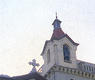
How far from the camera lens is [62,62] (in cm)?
5059

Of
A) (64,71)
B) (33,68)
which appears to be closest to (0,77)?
(33,68)

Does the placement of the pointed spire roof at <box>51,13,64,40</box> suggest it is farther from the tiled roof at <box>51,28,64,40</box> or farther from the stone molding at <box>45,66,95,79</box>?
the stone molding at <box>45,66,95,79</box>

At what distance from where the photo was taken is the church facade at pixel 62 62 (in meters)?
49.4

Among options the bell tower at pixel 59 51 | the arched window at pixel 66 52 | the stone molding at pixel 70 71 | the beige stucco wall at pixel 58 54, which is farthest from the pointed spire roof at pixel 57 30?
the stone molding at pixel 70 71

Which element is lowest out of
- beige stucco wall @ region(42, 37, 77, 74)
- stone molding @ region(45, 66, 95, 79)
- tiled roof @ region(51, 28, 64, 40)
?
stone molding @ region(45, 66, 95, 79)

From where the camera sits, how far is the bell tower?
167 ft

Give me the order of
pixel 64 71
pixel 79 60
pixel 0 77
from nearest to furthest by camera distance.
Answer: pixel 0 77 < pixel 64 71 < pixel 79 60

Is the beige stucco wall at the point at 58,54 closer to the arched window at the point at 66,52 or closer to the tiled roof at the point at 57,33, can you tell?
the arched window at the point at 66,52

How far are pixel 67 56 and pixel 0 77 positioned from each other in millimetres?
19874

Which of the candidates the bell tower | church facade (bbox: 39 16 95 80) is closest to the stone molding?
church facade (bbox: 39 16 95 80)

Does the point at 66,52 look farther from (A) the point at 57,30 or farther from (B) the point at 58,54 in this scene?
(A) the point at 57,30

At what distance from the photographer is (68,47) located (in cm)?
5309

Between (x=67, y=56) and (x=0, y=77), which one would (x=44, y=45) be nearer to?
(x=67, y=56)

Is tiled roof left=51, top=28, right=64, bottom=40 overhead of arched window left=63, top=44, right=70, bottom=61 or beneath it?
overhead
